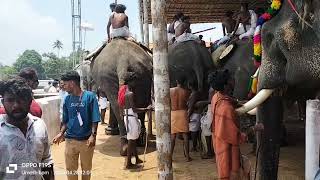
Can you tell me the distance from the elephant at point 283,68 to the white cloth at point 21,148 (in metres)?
2.08

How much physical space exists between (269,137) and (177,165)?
3304 millimetres

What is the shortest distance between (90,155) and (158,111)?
1011 mm

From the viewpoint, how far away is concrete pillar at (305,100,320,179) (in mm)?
4348

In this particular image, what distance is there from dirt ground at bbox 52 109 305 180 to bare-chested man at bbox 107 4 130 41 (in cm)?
246

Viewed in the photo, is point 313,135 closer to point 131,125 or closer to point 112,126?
point 131,125

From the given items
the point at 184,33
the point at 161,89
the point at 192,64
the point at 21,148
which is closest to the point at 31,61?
the point at 184,33

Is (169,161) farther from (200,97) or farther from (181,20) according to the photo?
(181,20)

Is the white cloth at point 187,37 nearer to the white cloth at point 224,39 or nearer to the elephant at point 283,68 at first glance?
the white cloth at point 224,39

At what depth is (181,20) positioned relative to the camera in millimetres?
10258

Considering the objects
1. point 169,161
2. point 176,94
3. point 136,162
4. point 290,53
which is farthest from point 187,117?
point 290,53

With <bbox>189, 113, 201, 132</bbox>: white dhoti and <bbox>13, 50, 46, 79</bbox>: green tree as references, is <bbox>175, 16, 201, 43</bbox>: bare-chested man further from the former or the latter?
<bbox>13, 50, 46, 79</bbox>: green tree

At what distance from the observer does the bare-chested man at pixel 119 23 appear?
9.35 m

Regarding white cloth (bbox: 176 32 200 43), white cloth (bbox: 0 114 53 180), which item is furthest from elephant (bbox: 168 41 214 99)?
white cloth (bbox: 0 114 53 180)

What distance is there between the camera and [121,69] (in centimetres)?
855
